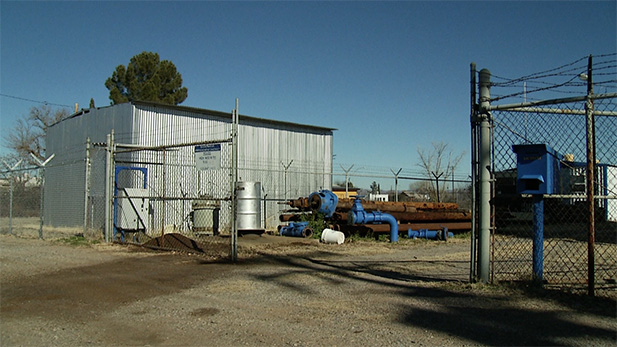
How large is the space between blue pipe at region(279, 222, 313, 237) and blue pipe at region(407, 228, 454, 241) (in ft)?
11.4

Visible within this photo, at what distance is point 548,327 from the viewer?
5.39 m

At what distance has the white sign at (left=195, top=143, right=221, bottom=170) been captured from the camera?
11039 mm

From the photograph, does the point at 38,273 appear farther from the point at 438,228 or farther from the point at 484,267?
the point at 438,228

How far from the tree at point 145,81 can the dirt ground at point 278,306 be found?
91.0ft

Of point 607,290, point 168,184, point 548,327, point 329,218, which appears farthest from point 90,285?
point 168,184

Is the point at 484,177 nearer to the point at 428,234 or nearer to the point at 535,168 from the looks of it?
the point at 535,168

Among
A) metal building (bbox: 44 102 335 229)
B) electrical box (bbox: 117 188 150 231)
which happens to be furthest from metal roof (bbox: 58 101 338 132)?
electrical box (bbox: 117 188 150 231)

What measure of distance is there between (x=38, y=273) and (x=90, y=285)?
6.28 ft

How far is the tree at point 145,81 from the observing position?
3672 cm

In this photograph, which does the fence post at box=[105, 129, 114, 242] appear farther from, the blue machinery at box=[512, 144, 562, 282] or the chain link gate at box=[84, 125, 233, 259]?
the blue machinery at box=[512, 144, 562, 282]

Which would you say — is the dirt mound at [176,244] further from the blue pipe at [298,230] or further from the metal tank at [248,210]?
the blue pipe at [298,230]

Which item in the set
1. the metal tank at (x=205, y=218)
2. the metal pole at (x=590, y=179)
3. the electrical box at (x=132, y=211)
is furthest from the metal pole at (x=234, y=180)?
the metal tank at (x=205, y=218)

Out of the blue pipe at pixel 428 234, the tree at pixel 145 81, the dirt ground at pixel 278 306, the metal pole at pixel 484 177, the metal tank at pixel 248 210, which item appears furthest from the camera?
the tree at pixel 145 81

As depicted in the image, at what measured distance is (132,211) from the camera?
14.8m
